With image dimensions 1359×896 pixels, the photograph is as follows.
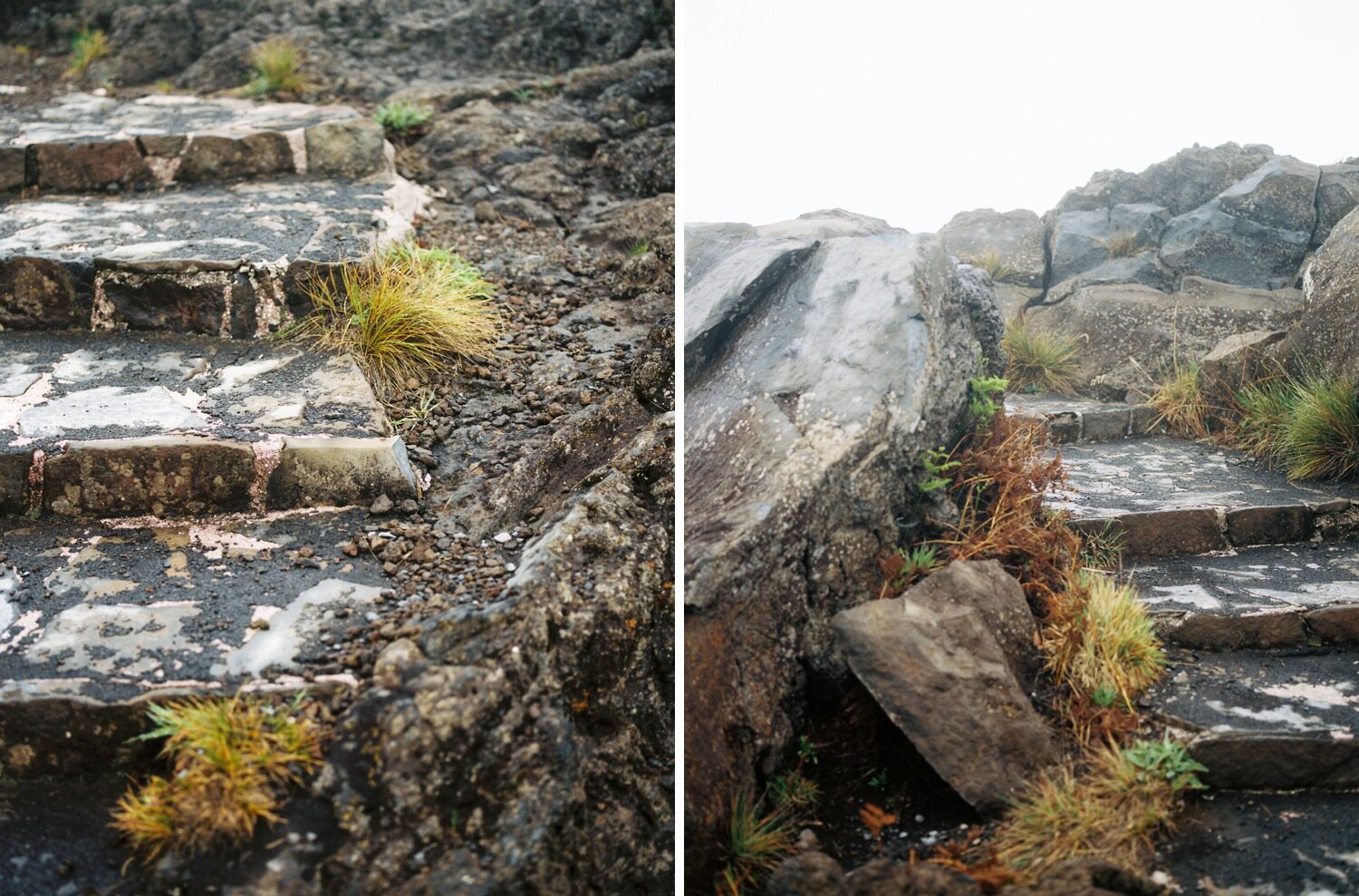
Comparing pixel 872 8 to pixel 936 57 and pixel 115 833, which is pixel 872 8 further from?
pixel 115 833

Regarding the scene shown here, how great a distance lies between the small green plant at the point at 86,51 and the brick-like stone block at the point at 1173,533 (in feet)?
19.3

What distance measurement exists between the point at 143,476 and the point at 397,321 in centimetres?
93

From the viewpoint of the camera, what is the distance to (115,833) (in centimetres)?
188

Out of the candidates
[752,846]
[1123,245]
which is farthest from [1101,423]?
[752,846]

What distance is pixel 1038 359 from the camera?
90.8 inches

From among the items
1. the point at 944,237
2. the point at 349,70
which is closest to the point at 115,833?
the point at 944,237

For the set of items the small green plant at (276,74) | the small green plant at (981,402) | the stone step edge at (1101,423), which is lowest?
the stone step edge at (1101,423)

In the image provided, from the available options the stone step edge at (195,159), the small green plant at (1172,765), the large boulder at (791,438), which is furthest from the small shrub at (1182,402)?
the stone step edge at (195,159)

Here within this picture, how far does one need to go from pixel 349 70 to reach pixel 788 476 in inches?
162

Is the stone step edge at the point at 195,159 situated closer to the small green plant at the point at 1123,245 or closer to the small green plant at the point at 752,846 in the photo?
the small green plant at the point at 1123,245

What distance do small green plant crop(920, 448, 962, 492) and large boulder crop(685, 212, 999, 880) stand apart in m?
0.02

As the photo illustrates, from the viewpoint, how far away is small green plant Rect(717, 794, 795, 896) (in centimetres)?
189

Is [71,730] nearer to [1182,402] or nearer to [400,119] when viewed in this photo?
[1182,402]

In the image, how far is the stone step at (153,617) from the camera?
6.50 ft
